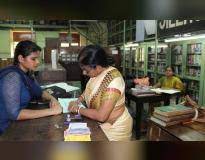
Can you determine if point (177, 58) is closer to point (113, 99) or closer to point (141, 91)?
point (141, 91)

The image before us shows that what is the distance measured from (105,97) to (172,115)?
1.71 feet

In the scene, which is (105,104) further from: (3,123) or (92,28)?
(92,28)

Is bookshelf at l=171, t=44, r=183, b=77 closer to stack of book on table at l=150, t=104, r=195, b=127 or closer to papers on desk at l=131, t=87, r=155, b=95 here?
papers on desk at l=131, t=87, r=155, b=95

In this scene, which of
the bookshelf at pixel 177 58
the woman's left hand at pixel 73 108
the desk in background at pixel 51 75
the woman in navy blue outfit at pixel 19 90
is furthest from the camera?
the bookshelf at pixel 177 58

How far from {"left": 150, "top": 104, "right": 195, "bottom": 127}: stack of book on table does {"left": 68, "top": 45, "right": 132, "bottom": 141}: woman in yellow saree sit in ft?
0.79

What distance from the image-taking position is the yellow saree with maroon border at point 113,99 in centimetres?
174

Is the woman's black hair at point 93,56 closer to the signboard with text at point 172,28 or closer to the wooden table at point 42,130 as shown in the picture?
the wooden table at point 42,130

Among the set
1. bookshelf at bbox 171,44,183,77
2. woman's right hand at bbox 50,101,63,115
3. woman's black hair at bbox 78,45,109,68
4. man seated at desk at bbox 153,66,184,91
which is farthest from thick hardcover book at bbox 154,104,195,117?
bookshelf at bbox 171,44,183,77

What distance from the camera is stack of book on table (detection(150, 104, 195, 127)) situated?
6.06 ft

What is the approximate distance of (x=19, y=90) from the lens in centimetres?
170

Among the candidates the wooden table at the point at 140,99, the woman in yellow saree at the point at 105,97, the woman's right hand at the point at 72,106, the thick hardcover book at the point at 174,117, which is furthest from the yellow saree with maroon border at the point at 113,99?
the wooden table at the point at 140,99

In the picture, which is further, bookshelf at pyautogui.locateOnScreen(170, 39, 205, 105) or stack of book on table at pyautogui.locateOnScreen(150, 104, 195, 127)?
bookshelf at pyautogui.locateOnScreen(170, 39, 205, 105)

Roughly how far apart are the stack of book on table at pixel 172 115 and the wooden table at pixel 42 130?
62cm

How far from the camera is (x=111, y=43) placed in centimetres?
1104
